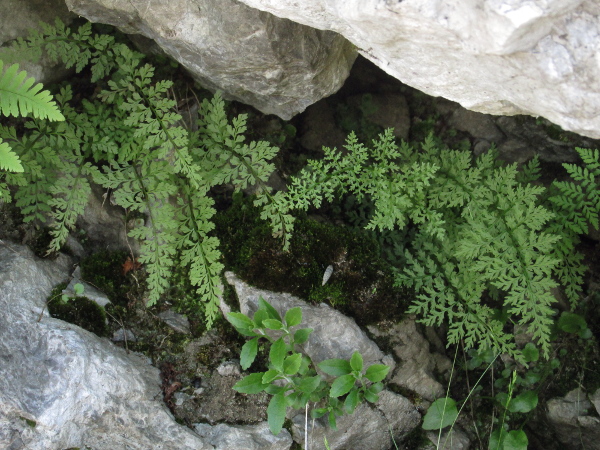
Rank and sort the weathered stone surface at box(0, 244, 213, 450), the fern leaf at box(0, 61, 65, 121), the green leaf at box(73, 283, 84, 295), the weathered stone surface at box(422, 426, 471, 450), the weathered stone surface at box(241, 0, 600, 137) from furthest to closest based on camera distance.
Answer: the weathered stone surface at box(422, 426, 471, 450) → the green leaf at box(73, 283, 84, 295) → the weathered stone surface at box(0, 244, 213, 450) → the fern leaf at box(0, 61, 65, 121) → the weathered stone surface at box(241, 0, 600, 137)

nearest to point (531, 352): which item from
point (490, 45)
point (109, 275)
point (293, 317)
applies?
point (293, 317)

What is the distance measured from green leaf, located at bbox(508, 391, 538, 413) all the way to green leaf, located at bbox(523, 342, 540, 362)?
0.30 meters

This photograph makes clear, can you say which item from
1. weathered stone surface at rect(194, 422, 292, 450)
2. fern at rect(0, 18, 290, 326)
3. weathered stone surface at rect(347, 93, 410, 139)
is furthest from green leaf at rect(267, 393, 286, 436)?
weathered stone surface at rect(347, 93, 410, 139)

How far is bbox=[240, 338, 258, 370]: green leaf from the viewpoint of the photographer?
392 centimetres

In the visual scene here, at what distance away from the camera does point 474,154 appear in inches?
222

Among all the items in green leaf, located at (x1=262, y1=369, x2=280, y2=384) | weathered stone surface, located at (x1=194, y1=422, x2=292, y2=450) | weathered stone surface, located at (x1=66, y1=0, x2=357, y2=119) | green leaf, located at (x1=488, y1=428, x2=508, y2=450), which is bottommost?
weathered stone surface, located at (x1=194, y1=422, x2=292, y2=450)

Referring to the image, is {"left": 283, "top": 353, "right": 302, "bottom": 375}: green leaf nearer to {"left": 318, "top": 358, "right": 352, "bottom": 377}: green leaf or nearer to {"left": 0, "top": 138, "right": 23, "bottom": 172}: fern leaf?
{"left": 318, "top": 358, "right": 352, "bottom": 377}: green leaf

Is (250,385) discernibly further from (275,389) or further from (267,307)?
(267,307)

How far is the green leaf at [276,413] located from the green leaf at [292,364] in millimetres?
251

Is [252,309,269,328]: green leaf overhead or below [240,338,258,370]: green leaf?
overhead

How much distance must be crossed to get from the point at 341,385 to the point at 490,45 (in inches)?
98.6

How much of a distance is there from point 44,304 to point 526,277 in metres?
3.70

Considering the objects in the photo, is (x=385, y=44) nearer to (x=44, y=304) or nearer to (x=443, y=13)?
(x=443, y=13)

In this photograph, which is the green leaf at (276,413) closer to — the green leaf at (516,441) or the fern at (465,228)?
the fern at (465,228)
